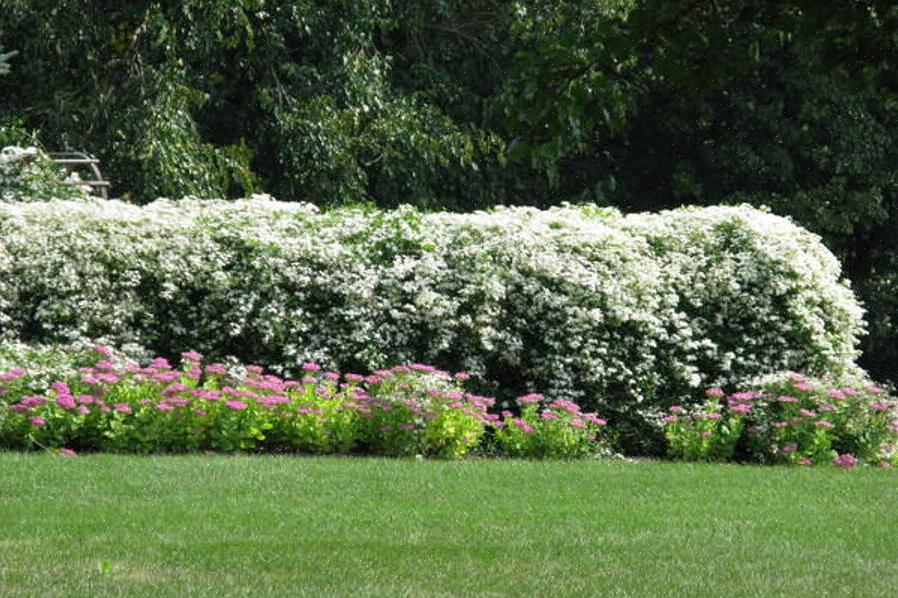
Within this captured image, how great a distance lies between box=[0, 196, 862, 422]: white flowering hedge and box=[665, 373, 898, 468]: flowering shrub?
1.63ft

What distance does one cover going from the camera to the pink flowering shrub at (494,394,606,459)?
10812 mm

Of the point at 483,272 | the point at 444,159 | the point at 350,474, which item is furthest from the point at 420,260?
the point at 444,159

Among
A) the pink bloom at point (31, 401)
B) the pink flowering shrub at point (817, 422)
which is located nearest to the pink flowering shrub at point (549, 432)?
the pink flowering shrub at point (817, 422)

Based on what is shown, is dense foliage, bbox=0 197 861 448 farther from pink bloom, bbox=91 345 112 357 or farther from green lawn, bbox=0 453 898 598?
green lawn, bbox=0 453 898 598

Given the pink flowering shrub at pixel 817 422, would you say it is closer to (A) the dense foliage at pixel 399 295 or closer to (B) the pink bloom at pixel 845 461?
(B) the pink bloom at pixel 845 461

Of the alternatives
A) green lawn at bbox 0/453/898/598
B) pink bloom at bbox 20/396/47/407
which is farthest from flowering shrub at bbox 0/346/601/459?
green lawn at bbox 0/453/898/598

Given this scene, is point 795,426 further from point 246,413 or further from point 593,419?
point 246,413

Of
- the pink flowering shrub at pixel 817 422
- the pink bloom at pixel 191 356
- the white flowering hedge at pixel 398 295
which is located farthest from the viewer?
the white flowering hedge at pixel 398 295

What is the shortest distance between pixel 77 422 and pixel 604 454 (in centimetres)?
390

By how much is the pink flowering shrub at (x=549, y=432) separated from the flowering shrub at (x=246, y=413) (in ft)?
0.04

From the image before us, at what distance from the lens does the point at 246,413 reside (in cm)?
1030

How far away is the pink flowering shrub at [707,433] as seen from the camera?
444 inches

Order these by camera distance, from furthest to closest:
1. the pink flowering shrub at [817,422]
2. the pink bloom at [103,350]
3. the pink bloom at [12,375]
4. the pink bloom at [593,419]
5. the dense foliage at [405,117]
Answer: the dense foliage at [405,117]
the pink flowering shrub at [817,422]
the pink bloom at [593,419]
the pink bloom at [103,350]
the pink bloom at [12,375]

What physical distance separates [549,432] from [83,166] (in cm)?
812
